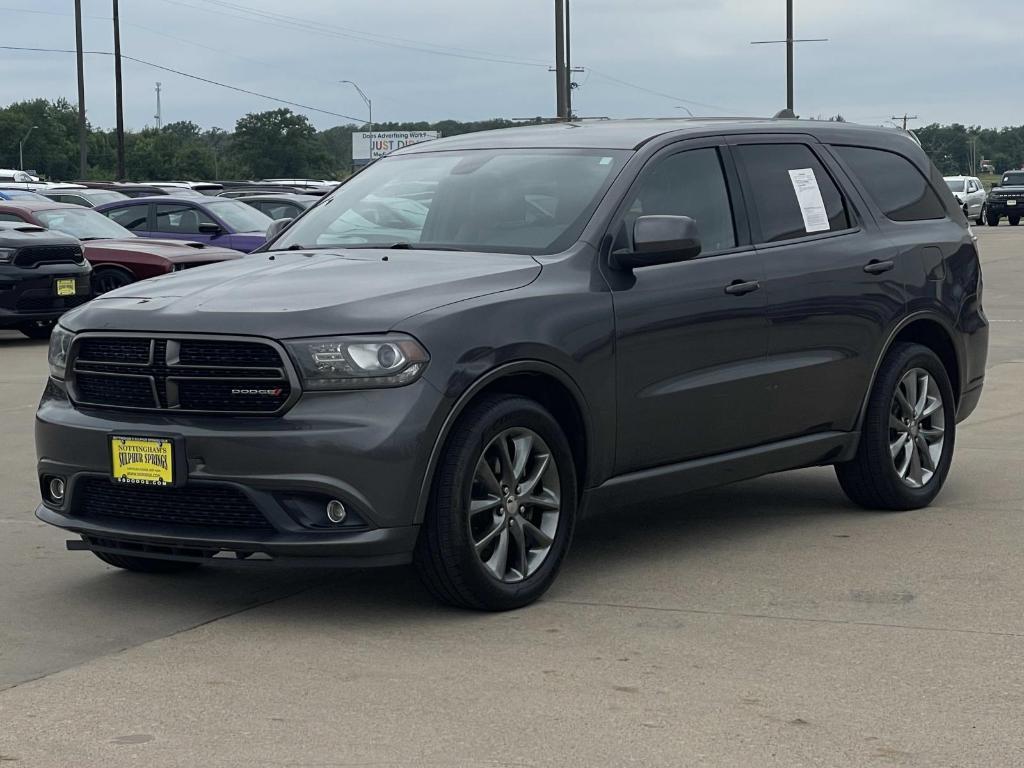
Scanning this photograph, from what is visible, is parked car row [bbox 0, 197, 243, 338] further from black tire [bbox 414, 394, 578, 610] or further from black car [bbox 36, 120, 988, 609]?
black tire [bbox 414, 394, 578, 610]

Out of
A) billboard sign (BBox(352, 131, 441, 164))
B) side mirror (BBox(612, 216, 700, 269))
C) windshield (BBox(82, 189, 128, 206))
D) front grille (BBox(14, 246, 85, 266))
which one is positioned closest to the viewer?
side mirror (BBox(612, 216, 700, 269))

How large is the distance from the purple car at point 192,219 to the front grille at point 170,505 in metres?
16.3

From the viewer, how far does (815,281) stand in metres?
7.44

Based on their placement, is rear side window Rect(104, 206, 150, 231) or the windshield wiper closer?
the windshield wiper

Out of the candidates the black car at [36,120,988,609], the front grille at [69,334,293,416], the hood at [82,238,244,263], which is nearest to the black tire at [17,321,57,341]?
the hood at [82,238,244,263]

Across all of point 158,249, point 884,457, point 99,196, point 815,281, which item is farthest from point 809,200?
point 99,196

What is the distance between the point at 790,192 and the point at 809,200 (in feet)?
0.42

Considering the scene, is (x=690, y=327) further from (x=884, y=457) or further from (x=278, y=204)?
(x=278, y=204)

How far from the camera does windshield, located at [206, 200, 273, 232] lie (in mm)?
22594

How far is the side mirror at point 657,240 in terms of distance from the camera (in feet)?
21.1

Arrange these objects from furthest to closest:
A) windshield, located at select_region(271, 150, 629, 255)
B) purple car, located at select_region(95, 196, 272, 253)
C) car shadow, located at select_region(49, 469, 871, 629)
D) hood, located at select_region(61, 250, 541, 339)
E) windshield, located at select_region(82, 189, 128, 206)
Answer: windshield, located at select_region(82, 189, 128, 206), purple car, located at select_region(95, 196, 272, 253), windshield, located at select_region(271, 150, 629, 255), car shadow, located at select_region(49, 469, 871, 629), hood, located at select_region(61, 250, 541, 339)

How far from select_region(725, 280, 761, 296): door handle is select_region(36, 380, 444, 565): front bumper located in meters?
1.75

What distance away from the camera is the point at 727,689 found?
5.02 metres

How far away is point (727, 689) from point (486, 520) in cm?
130
